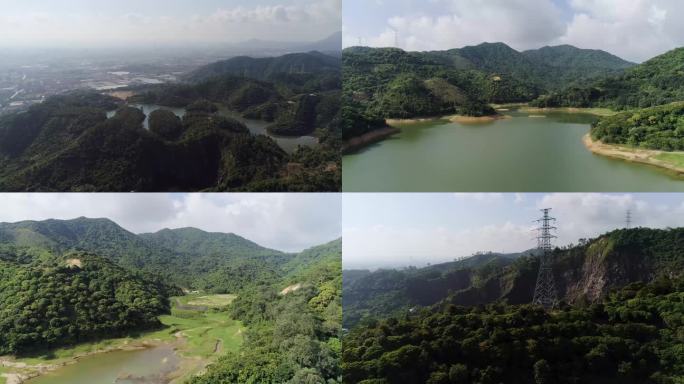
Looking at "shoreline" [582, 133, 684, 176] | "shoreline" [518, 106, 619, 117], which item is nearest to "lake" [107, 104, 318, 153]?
"shoreline" [582, 133, 684, 176]

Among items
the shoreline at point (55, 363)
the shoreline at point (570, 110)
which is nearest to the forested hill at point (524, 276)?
the shoreline at point (570, 110)

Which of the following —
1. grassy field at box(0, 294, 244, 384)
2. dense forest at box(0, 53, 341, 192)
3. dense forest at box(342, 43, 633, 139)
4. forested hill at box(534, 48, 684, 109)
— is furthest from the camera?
forested hill at box(534, 48, 684, 109)

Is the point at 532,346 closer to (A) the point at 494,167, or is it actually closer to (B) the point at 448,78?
(A) the point at 494,167

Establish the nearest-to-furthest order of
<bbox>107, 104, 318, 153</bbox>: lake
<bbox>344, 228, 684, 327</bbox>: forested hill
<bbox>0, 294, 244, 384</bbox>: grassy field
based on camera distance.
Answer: <bbox>107, 104, 318, 153</bbox>: lake → <bbox>0, 294, 244, 384</bbox>: grassy field → <bbox>344, 228, 684, 327</bbox>: forested hill

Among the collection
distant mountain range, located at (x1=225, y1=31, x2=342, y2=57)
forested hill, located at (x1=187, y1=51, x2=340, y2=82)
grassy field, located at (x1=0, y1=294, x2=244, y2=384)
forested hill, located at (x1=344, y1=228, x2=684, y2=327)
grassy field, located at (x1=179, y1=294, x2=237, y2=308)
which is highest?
distant mountain range, located at (x1=225, y1=31, x2=342, y2=57)

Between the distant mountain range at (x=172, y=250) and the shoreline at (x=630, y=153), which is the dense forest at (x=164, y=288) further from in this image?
the shoreline at (x=630, y=153)

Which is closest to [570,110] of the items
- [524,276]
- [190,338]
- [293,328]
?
[524,276]

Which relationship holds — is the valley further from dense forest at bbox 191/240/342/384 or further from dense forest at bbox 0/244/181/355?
dense forest at bbox 0/244/181/355

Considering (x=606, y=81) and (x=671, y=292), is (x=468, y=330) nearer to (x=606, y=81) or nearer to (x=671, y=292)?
(x=671, y=292)
